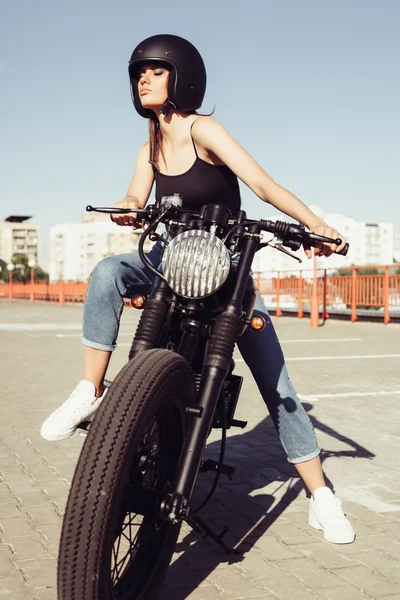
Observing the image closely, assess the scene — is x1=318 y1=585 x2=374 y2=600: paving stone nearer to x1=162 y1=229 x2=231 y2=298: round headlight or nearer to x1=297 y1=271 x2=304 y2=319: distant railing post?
x1=162 y1=229 x2=231 y2=298: round headlight

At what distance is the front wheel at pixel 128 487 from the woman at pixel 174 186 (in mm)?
532

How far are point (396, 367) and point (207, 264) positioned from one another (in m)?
8.24

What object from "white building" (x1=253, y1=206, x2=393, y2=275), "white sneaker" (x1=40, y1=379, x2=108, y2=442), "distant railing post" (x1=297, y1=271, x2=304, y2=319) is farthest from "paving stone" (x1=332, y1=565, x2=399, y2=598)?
"white building" (x1=253, y1=206, x2=393, y2=275)

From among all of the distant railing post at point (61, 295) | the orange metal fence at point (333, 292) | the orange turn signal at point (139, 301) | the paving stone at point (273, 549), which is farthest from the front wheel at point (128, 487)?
the distant railing post at point (61, 295)

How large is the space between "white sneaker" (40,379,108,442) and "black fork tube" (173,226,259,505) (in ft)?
1.56

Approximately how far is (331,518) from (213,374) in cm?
115

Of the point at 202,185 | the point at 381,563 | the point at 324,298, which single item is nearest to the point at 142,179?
the point at 202,185

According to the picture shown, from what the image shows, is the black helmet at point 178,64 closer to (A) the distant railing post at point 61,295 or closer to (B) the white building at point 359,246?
(A) the distant railing post at point 61,295

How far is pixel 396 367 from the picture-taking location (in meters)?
10.4

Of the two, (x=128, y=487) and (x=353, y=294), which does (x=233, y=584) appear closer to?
(x=128, y=487)

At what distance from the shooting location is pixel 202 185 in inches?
122

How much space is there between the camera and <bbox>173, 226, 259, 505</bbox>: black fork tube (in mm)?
2418

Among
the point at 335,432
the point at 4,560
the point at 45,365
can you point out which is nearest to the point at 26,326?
the point at 45,365

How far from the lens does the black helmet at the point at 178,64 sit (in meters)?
2.99
